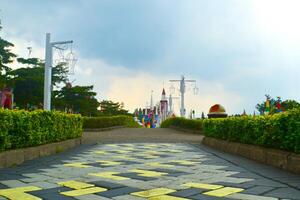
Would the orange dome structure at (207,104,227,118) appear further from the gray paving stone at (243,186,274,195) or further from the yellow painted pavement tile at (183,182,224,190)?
the gray paving stone at (243,186,274,195)

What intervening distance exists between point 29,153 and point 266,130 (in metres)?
5.46

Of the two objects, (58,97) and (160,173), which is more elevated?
(58,97)

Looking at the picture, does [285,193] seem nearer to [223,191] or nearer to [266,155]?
[223,191]

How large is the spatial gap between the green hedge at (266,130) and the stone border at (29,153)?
5153 millimetres

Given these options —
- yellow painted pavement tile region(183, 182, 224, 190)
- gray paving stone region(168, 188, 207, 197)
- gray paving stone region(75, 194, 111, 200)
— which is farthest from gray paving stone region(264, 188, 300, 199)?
gray paving stone region(75, 194, 111, 200)

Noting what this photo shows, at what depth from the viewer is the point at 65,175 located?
646 centimetres

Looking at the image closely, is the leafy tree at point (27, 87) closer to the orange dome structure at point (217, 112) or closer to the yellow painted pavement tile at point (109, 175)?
the orange dome structure at point (217, 112)

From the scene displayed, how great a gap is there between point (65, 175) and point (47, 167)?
1267 millimetres

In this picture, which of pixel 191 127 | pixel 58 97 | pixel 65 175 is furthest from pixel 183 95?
pixel 65 175

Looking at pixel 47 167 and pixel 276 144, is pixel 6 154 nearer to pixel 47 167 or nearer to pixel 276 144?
pixel 47 167

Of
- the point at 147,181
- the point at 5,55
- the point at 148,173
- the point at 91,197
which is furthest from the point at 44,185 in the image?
the point at 5,55

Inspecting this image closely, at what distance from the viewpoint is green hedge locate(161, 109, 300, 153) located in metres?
7.00

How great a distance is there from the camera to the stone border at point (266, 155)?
22.3 feet

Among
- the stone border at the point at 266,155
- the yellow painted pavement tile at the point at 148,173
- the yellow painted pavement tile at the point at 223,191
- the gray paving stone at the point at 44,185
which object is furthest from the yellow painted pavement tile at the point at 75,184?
the stone border at the point at 266,155
